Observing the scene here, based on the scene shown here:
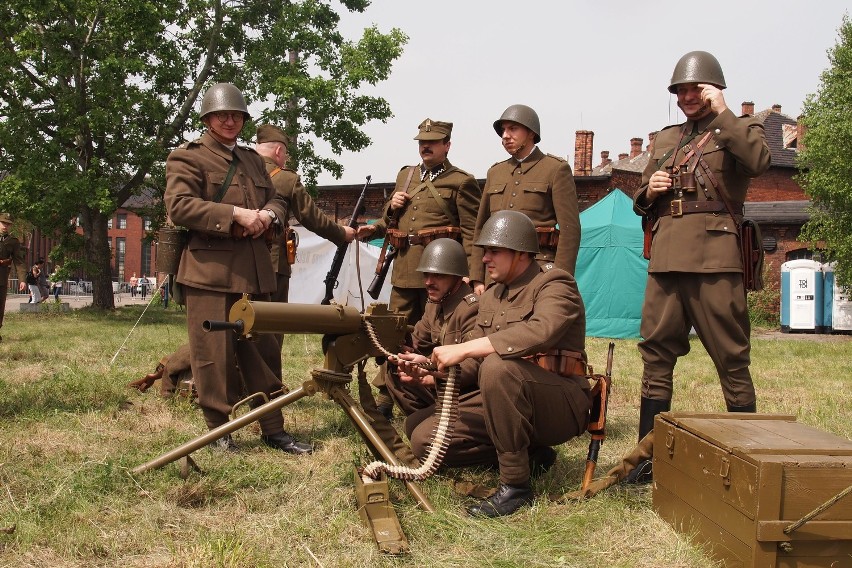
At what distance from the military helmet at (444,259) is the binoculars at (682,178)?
4.29 feet

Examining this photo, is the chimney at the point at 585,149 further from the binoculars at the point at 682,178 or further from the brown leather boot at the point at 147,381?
the binoculars at the point at 682,178

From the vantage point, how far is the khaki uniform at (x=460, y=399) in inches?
173

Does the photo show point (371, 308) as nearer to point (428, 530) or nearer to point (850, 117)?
point (428, 530)

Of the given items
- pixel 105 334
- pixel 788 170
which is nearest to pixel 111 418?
pixel 105 334

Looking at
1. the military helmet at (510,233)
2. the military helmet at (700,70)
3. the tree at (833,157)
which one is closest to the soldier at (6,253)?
the military helmet at (510,233)

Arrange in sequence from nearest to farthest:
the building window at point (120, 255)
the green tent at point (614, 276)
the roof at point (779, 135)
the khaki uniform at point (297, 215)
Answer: the khaki uniform at point (297, 215) → the green tent at point (614, 276) → the roof at point (779, 135) → the building window at point (120, 255)

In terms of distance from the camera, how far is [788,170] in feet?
115

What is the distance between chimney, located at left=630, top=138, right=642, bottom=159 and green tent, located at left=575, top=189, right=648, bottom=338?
3404 cm

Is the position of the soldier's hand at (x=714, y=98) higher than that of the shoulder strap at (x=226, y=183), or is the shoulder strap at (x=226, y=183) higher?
the soldier's hand at (x=714, y=98)

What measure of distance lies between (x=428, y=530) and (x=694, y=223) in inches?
87.0

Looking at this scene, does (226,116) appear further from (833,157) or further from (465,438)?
(833,157)

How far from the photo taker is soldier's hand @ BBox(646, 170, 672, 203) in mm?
4582

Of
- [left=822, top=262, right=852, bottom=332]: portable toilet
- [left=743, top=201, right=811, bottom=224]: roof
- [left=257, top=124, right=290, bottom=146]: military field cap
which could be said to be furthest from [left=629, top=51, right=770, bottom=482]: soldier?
[left=743, top=201, right=811, bottom=224]: roof

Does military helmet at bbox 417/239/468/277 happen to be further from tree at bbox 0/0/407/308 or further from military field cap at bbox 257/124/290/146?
tree at bbox 0/0/407/308
